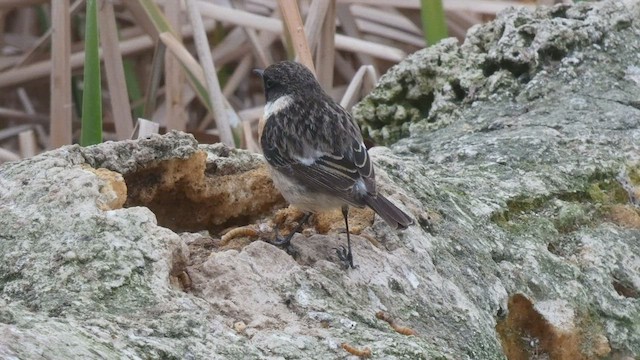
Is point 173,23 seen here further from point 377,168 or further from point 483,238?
point 483,238

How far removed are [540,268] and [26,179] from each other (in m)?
1.45

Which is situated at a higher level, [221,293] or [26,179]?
[26,179]

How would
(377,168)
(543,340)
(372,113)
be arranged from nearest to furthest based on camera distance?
(543,340)
(377,168)
(372,113)

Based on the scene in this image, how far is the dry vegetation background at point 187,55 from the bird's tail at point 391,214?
175 cm

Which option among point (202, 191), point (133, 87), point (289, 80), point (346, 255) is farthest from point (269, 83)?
point (133, 87)

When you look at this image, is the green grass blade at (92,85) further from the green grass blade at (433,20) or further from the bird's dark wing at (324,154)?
the green grass blade at (433,20)

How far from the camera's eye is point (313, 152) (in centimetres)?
388

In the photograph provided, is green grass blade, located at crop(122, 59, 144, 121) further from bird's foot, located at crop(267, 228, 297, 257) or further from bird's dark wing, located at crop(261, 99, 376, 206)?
bird's foot, located at crop(267, 228, 297, 257)

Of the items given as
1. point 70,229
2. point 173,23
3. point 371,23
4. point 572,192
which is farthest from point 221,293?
point 371,23

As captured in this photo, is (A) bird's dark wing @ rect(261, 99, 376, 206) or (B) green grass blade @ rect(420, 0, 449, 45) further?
(B) green grass blade @ rect(420, 0, 449, 45)

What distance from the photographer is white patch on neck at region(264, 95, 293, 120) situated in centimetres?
417

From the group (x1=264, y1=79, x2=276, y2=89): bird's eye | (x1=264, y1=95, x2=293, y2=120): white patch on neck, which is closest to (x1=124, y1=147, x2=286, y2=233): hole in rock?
(x1=264, y1=95, x2=293, y2=120): white patch on neck

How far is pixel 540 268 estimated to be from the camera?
320 cm

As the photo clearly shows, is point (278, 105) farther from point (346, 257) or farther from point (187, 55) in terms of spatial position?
point (346, 257)
